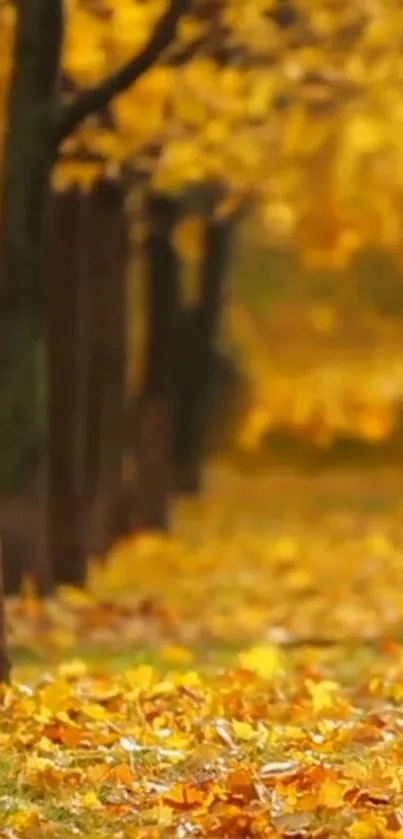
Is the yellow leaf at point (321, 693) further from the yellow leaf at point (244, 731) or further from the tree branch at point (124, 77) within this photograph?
the tree branch at point (124, 77)

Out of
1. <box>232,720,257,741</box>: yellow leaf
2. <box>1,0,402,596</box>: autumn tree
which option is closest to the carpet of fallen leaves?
<box>232,720,257,741</box>: yellow leaf

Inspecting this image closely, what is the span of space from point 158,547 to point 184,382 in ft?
33.7

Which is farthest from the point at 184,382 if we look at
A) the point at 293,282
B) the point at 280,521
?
the point at 293,282

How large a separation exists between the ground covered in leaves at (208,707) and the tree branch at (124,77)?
3417mm

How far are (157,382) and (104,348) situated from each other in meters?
4.10

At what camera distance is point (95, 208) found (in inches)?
882

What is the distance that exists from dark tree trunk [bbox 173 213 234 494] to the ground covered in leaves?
10332 mm

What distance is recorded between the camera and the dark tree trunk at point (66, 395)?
1972cm

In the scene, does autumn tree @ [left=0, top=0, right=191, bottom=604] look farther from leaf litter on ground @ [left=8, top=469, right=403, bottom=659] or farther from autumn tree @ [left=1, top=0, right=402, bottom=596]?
leaf litter on ground @ [left=8, top=469, right=403, bottom=659]

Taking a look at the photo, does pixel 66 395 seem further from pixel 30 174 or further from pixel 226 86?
pixel 30 174

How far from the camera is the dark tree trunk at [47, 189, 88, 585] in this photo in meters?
19.7

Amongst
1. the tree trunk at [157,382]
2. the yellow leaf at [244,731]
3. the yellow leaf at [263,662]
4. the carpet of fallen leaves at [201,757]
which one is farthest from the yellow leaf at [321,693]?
the tree trunk at [157,382]

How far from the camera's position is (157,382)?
28.3m

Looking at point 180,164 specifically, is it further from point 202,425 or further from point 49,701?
point 202,425
